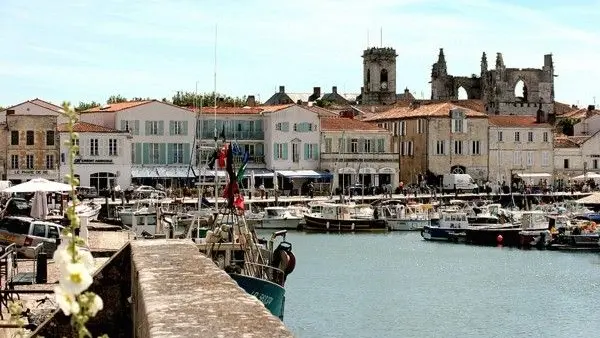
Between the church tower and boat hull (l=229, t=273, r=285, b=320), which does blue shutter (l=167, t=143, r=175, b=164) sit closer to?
the church tower

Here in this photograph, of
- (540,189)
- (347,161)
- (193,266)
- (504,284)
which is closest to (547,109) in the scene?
(540,189)

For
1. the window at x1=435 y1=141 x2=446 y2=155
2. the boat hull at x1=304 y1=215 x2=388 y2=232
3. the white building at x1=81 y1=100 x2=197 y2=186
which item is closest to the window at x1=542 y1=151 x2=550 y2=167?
the window at x1=435 y1=141 x2=446 y2=155

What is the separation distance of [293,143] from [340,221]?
19103 mm

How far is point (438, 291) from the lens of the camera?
145ft

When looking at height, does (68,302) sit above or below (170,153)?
below

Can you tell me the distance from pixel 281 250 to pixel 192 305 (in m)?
21.8

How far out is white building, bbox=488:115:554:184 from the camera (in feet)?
342

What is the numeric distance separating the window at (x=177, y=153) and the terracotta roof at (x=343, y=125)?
1186 cm

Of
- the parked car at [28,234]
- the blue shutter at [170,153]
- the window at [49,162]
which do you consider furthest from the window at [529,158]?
the parked car at [28,234]

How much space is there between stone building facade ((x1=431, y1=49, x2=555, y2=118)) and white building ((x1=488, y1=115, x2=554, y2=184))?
31160mm

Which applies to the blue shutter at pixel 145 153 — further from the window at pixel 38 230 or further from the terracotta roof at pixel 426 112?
the window at pixel 38 230

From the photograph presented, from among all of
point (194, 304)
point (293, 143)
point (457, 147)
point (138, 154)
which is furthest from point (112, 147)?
point (194, 304)

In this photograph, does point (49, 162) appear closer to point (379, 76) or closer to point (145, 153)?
point (145, 153)

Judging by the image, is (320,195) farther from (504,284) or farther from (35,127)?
(504,284)
